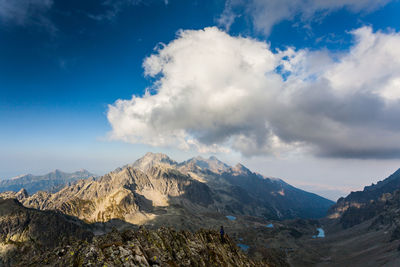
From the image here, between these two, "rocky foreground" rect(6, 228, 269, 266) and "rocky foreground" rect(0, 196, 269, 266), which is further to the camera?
"rocky foreground" rect(0, 196, 269, 266)

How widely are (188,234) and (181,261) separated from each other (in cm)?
1995

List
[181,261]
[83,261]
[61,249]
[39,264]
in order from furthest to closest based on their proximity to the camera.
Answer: [181,261] → [61,249] → [39,264] → [83,261]

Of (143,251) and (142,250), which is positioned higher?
(142,250)

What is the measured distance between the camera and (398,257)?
629 ft

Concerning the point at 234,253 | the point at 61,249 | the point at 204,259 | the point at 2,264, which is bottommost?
the point at 2,264

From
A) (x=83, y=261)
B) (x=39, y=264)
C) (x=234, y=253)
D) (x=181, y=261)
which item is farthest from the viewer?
(x=234, y=253)

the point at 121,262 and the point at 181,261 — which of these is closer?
the point at 121,262

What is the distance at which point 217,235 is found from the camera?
82.3m

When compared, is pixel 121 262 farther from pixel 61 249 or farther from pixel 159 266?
pixel 61 249

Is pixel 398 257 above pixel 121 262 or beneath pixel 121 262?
beneath

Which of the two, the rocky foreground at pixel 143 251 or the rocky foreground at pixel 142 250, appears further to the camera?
the rocky foreground at pixel 142 250

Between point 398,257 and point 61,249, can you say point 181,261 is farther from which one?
point 398,257

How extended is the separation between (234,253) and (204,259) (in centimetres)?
2875

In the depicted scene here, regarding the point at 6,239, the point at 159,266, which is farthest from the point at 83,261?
the point at 6,239
